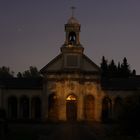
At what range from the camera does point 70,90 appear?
6456cm

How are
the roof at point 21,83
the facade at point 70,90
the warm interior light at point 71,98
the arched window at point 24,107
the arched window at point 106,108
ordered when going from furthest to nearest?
the arched window at point 24,107, the arched window at point 106,108, the roof at point 21,83, the warm interior light at point 71,98, the facade at point 70,90

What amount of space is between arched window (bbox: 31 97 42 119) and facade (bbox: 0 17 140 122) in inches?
18.2

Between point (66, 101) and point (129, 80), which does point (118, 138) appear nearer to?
point (66, 101)

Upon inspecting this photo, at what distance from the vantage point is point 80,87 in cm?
6481

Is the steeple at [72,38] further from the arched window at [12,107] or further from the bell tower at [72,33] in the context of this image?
the arched window at [12,107]

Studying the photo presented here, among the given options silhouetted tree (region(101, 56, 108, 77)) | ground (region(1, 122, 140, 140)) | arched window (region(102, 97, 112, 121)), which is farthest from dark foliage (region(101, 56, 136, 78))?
ground (region(1, 122, 140, 140))

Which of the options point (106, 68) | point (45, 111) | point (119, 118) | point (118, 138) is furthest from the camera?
point (106, 68)

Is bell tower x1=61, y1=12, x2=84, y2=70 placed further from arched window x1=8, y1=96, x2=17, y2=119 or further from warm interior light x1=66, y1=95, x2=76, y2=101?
arched window x1=8, y1=96, x2=17, y2=119

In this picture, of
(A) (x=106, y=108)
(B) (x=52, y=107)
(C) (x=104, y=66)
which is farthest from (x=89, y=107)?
(C) (x=104, y=66)

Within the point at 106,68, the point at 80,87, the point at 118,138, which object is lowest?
the point at 118,138

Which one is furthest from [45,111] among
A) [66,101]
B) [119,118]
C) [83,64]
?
[119,118]

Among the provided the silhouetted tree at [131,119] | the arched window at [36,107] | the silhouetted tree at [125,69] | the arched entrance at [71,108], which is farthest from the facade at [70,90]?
the silhouetted tree at [131,119]

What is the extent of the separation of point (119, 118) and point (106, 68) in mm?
69041

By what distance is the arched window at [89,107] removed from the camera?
215 feet
